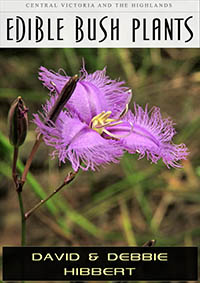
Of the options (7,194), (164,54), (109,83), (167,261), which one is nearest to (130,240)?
(167,261)

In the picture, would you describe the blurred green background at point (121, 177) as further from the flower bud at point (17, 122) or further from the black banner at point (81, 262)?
the flower bud at point (17, 122)

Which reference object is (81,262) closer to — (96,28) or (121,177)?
(96,28)

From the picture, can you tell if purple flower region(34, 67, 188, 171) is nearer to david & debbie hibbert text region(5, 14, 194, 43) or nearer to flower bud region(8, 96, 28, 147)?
flower bud region(8, 96, 28, 147)

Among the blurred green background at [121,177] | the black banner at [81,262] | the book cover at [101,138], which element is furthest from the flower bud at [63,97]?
the blurred green background at [121,177]

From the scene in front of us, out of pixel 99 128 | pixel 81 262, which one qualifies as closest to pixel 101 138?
pixel 99 128

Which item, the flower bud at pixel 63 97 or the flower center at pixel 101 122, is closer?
the flower bud at pixel 63 97

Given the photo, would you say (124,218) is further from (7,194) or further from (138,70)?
(138,70)
